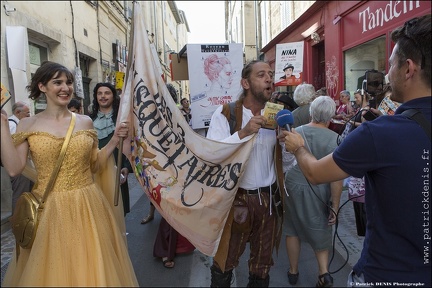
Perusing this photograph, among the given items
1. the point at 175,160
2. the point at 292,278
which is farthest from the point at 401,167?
the point at 292,278

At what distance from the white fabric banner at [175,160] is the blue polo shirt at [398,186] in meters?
1.01

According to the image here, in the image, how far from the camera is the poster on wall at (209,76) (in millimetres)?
4957

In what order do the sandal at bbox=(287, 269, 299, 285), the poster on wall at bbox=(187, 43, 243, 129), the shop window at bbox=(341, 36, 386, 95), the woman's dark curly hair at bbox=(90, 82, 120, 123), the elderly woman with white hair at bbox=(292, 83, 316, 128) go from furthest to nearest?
the shop window at bbox=(341, 36, 386, 95) → the poster on wall at bbox=(187, 43, 243, 129) → the elderly woman with white hair at bbox=(292, 83, 316, 128) → the woman's dark curly hair at bbox=(90, 82, 120, 123) → the sandal at bbox=(287, 269, 299, 285)

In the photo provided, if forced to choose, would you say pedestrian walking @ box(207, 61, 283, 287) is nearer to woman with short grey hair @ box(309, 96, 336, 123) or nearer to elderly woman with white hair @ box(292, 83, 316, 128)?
woman with short grey hair @ box(309, 96, 336, 123)

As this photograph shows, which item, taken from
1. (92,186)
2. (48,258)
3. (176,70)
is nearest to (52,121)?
(92,186)

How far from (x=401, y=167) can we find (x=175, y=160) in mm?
1374

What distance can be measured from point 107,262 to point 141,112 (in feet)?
3.11

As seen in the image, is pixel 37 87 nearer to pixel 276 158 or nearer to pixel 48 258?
pixel 48 258

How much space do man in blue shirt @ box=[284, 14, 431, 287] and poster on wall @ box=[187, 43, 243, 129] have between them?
3.60 meters

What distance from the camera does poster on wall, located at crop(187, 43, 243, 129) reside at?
4.96m

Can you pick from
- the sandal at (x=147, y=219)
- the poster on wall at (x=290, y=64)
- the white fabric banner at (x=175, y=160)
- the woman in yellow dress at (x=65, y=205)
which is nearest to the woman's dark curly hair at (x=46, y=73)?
the woman in yellow dress at (x=65, y=205)

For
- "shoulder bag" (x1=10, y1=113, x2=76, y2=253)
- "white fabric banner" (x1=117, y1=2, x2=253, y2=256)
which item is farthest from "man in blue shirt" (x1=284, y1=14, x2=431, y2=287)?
"shoulder bag" (x1=10, y1=113, x2=76, y2=253)

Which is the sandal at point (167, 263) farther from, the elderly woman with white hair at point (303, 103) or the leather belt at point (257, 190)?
the elderly woman with white hair at point (303, 103)

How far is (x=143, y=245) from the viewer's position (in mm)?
4340
